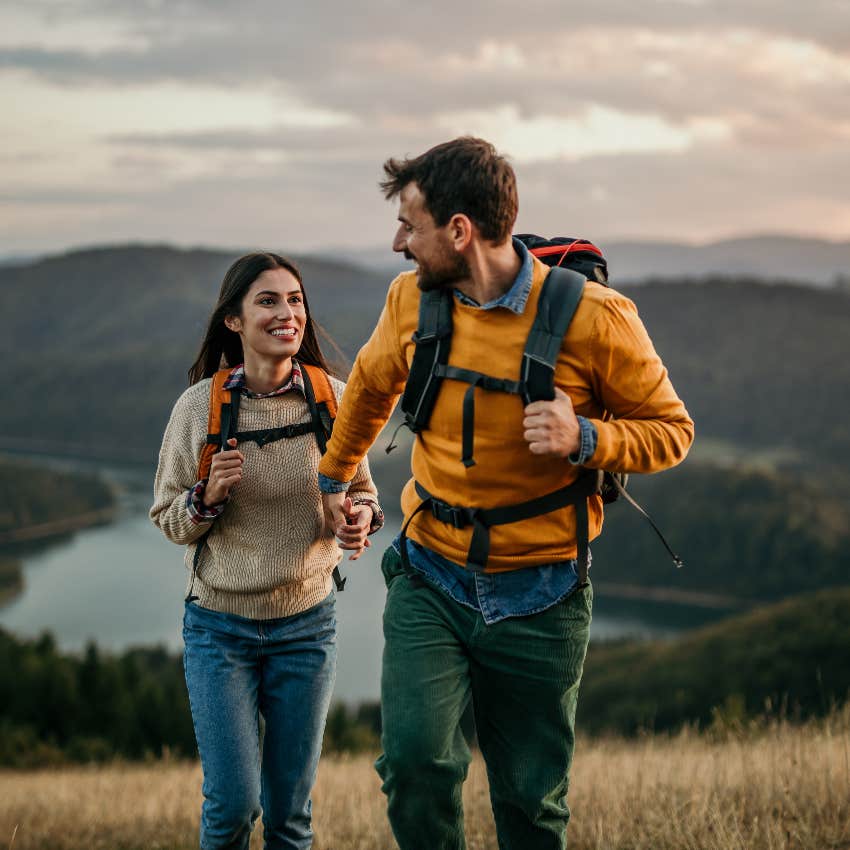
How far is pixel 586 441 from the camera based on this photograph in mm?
2291

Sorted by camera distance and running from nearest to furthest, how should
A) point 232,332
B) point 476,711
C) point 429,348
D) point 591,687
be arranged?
point 429,348 → point 476,711 → point 232,332 → point 591,687

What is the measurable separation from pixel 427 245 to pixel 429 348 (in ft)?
0.78

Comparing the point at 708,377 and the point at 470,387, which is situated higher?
the point at 470,387

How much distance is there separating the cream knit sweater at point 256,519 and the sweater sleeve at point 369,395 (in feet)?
0.64

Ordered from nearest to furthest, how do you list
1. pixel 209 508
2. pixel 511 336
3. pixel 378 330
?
pixel 511 336 → pixel 378 330 → pixel 209 508

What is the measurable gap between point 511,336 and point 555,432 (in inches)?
11.2

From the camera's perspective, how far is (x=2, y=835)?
14.8ft

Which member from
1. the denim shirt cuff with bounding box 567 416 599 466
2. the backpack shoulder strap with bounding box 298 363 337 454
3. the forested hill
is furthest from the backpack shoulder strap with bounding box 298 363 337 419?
the forested hill

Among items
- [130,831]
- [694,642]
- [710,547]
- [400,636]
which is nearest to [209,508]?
[400,636]

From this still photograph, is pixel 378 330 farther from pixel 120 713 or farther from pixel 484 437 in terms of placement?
pixel 120 713

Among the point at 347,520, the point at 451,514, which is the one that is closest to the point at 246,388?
the point at 347,520

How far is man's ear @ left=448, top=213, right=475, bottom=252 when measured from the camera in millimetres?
2385

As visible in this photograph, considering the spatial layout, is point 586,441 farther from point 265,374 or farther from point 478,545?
point 265,374

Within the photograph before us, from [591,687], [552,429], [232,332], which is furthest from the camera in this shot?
[591,687]
